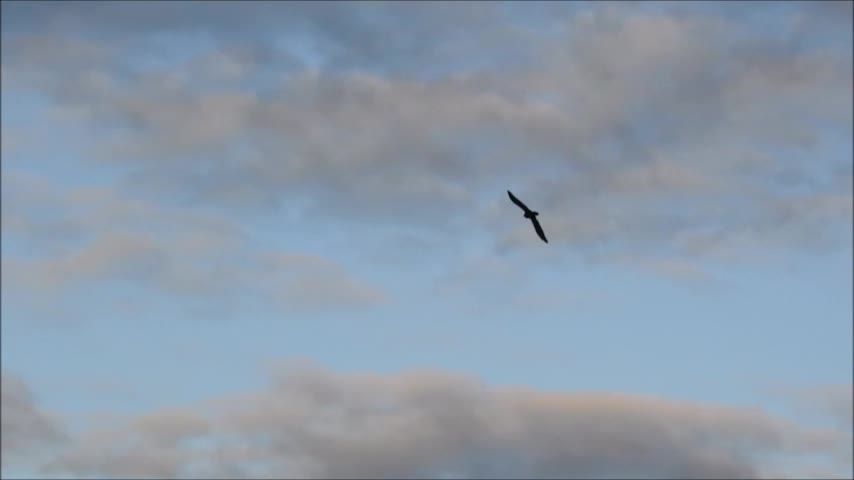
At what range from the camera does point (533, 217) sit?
5269 centimetres
